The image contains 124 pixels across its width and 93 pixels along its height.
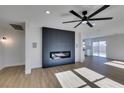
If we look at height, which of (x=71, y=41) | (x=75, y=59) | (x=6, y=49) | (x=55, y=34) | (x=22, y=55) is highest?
(x=55, y=34)

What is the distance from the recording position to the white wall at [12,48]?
5609 mm

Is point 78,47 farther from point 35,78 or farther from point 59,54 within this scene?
point 35,78

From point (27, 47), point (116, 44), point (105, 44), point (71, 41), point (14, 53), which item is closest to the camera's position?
point (27, 47)

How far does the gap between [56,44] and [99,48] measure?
740 cm

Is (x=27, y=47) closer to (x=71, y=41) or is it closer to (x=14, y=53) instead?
(x=14, y=53)

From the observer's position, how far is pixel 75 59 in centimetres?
714

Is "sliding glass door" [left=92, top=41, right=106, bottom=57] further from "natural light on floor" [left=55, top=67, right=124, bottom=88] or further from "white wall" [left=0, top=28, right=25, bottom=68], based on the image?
"white wall" [left=0, top=28, right=25, bottom=68]

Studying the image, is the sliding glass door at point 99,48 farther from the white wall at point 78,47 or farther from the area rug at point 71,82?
the area rug at point 71,82

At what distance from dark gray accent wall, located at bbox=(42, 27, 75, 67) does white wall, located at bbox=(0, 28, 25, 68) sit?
2045 mm

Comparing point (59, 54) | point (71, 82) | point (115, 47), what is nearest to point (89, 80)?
point (71, 82)

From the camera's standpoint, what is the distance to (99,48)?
1108 centimetres

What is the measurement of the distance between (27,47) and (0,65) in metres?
2.29
